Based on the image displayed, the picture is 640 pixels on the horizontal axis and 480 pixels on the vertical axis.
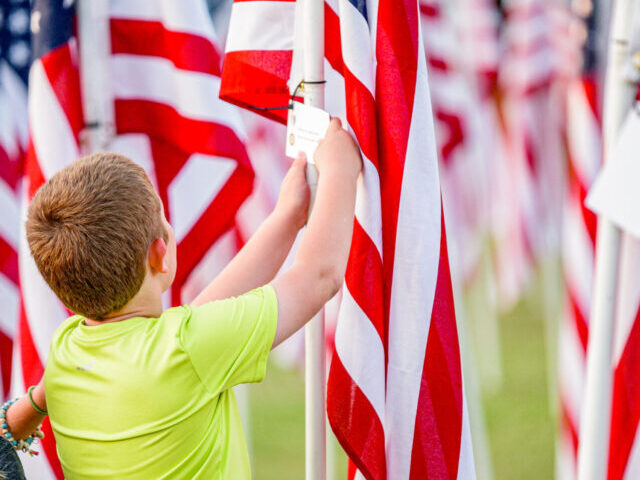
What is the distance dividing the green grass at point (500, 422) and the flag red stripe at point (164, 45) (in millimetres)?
2054

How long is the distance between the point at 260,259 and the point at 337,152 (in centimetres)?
27

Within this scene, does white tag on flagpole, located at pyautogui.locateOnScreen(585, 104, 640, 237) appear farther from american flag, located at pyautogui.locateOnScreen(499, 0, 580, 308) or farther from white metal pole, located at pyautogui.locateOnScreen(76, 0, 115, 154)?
american flag, located at pyautogui.locateOnScreen(499, 0, 580, 308)

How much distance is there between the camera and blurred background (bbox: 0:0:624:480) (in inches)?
85.2

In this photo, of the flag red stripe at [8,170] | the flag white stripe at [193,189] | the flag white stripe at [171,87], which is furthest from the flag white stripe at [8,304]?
the flag white stripe at [171,87]

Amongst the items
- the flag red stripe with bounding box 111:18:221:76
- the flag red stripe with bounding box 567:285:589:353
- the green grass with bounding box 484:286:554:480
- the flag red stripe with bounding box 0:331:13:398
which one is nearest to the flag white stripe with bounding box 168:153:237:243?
the flag red stripe with bounding box 111:18:221:76

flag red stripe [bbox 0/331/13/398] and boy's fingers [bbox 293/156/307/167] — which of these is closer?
boy's fingers [bbox 293/156/307/167]

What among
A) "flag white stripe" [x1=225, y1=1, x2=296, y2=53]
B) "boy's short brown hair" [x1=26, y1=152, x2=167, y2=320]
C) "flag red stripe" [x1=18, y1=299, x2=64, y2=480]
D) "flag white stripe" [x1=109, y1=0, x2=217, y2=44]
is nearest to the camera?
"boy's short brown hair" [x1=26, y1=152, x2=167, y2=320]

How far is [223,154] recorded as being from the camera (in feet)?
7.57

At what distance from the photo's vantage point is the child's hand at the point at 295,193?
1.66 m

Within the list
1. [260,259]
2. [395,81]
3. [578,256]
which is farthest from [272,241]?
[578,256]

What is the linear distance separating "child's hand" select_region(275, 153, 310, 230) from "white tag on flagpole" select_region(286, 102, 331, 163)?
0.09ft

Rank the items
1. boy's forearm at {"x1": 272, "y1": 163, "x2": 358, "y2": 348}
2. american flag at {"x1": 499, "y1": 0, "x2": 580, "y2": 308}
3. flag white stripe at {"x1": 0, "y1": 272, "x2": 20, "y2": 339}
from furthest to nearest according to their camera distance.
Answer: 1. american flag at {"x1": 499, "y1": 0, "x2": 580, "y2": 308}
2. flag white stripe at {"x1": 0, "y1": 272, "x2": 20, "y2": 339}
3. boy's forearm at {"x1": 272, "y1": 163, "x2": 358, "y2": 348}

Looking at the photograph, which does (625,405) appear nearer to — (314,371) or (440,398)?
(440,398)

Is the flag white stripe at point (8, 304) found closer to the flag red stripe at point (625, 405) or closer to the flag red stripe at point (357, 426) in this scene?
the flag red stripe at point (357, 426)
